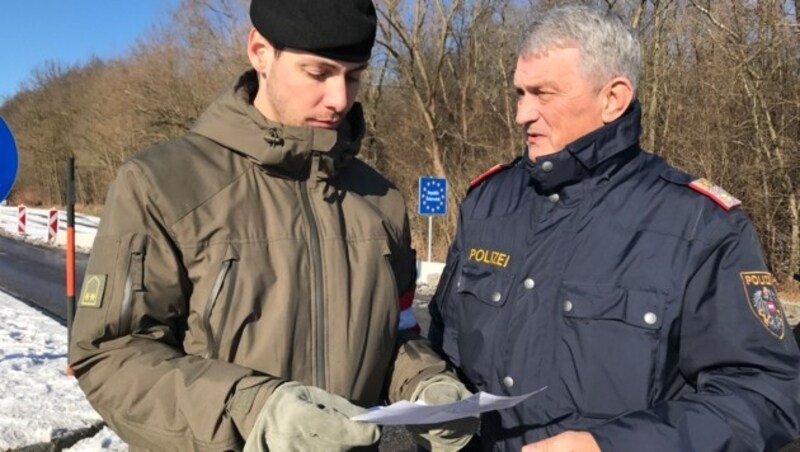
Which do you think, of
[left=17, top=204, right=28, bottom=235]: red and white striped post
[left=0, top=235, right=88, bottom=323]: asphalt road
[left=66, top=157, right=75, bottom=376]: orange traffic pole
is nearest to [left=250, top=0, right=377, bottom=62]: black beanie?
[left=66, top=157, right=75, bottom=376]: orange traffic pole

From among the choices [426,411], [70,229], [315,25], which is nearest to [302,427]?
[426,411]

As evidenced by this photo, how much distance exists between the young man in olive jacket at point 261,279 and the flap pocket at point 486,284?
244 mm

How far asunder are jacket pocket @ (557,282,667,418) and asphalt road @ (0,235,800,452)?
324cm

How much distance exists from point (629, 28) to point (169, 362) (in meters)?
1.52

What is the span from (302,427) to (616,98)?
1236mm

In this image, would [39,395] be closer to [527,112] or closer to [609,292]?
[527,112]

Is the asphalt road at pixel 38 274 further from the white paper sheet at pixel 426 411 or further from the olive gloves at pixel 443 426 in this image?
the white paper sheet at pixel 426 411

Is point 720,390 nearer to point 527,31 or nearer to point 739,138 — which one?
point 527,31

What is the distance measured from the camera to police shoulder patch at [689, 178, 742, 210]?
1.65 metres

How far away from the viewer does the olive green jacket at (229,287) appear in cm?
147

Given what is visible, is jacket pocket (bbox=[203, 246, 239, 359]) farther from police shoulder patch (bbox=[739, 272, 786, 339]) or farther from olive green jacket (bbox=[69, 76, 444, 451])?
police shoulder patch (bbox=[739, 272, 786, 339])

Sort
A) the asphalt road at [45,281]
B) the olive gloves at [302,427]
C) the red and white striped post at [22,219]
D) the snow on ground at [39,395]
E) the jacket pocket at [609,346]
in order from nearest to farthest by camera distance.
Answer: the olive gloves at [302,427], the jacket pocket at [609,346], the snow on ground at [39,395], the asphalt road at [45,281], the red and white striped post at [22,219]

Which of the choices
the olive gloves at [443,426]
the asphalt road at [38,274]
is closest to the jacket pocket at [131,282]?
the olive gloves at [443,426]

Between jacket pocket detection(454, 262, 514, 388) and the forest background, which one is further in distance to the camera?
the forest background
